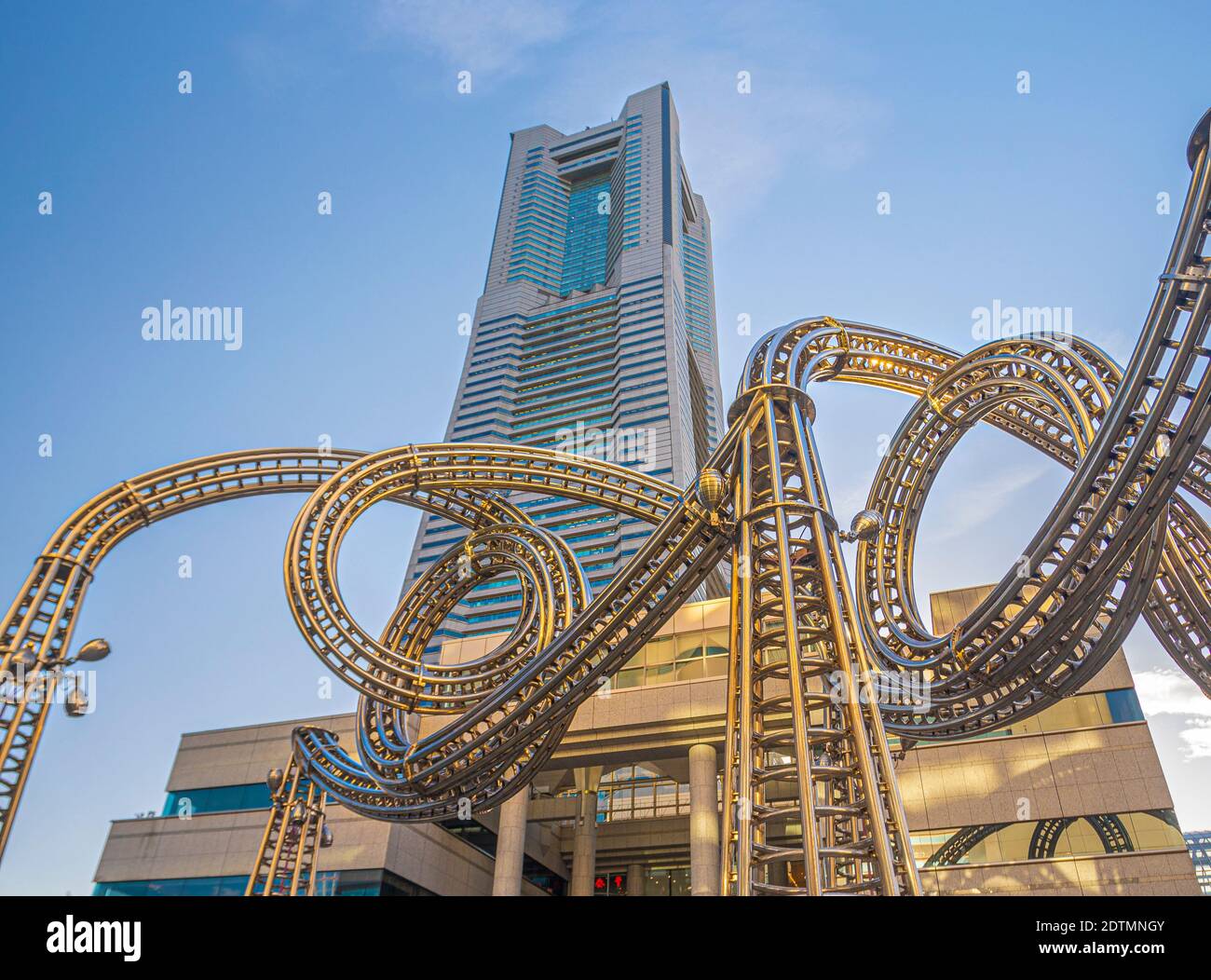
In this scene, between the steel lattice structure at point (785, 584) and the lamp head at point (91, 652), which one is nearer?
the steel lattice structure at point (785, 584)

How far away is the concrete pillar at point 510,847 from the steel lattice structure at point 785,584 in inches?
430

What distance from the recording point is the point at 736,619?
12.2 m

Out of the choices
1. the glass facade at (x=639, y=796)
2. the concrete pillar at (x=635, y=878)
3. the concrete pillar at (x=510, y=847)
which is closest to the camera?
the concrete pillar at (x=510, y=847)

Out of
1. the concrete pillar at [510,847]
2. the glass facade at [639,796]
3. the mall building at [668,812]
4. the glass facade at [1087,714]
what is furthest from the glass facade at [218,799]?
the glass facade at [1087,714]

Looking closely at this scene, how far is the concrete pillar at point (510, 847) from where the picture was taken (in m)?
30.5

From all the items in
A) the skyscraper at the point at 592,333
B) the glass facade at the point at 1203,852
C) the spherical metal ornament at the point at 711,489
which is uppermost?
the skyscraper at the point at 592,333

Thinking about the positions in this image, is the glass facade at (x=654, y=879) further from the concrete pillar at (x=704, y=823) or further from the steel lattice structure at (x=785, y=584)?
the steel lattice structure at (x=785, y=584)

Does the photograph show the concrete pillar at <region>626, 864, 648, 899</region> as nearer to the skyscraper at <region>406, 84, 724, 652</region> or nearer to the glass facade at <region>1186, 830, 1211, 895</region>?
the skyscraper at <region>406, 84, 724, 652</region>

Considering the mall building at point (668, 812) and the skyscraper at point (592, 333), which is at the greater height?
the skyscraper at point (592, 333)

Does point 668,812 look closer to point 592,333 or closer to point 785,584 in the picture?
point 785,584

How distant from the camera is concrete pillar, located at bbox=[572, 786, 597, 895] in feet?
112
